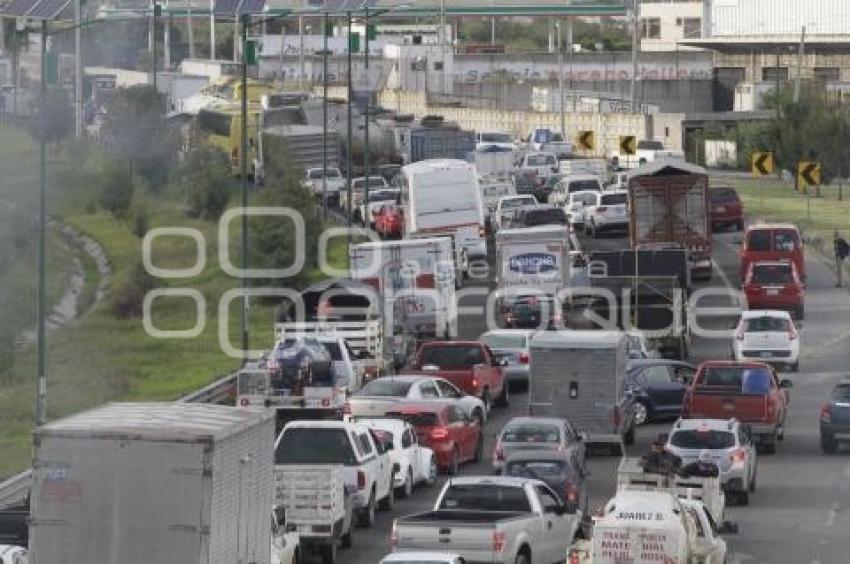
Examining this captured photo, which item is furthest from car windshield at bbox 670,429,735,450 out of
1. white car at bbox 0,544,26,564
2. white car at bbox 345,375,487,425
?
white car at bbox 0,544,26,564

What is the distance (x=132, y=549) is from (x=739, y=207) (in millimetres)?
54894

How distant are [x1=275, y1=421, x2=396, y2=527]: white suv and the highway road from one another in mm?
454

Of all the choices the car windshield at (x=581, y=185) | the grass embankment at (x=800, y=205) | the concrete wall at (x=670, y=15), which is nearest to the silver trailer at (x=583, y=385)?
the grass embankment at (x=800, y=205)

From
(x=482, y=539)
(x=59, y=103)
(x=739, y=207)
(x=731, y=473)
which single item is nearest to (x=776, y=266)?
(x=739, y=207)

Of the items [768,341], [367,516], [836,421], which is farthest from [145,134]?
[367,516]

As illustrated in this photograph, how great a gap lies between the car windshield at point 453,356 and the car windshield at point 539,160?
48018 millimetres

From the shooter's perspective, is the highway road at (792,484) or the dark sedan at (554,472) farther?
the dark sedan at (554,472)

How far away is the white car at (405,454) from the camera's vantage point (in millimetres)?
36750

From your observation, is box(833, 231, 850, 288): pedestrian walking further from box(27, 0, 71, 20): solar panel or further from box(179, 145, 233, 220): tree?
box(27, 0, 71, 20): solar panel

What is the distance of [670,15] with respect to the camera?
184 meters

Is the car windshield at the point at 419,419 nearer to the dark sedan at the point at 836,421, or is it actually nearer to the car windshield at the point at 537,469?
the car windshield at the point at 537,469

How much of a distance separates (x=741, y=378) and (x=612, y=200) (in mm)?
33285

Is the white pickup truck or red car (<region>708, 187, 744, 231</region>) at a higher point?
red car (<region>708, 187, 744, 231</region>)

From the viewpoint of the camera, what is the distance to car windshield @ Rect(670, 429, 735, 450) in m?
36.6
